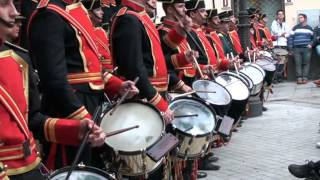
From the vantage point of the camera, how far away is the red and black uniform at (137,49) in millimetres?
3902

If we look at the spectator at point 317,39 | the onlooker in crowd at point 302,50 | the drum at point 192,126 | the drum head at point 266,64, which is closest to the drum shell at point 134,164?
the drum at point 192,126

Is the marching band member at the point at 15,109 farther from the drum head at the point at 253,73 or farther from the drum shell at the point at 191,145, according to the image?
the drum head at the point at 253,73

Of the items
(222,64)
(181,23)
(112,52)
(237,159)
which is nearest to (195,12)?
(222,64)

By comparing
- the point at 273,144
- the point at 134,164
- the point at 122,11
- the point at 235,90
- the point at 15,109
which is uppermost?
the point at 122,11

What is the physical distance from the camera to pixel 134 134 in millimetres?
3514

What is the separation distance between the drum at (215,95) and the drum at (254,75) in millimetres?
2689

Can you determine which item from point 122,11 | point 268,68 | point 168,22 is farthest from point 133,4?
point 268,68

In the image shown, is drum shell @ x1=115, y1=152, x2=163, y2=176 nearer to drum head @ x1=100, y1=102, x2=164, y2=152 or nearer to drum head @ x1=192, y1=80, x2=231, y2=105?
drum head @ x1=100, y1=102, x2=164, y2=152

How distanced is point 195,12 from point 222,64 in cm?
98

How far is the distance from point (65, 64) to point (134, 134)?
2.25 feet

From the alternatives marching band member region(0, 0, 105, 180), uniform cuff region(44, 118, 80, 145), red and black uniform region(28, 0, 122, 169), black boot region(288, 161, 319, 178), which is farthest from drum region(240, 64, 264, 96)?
marching band member region(0, 0, 105, 180)

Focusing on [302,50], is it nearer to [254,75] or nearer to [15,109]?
[254,75]

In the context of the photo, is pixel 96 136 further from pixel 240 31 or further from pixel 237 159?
pixel 240 31

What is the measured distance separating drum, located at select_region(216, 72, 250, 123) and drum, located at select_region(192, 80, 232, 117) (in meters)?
0.84
